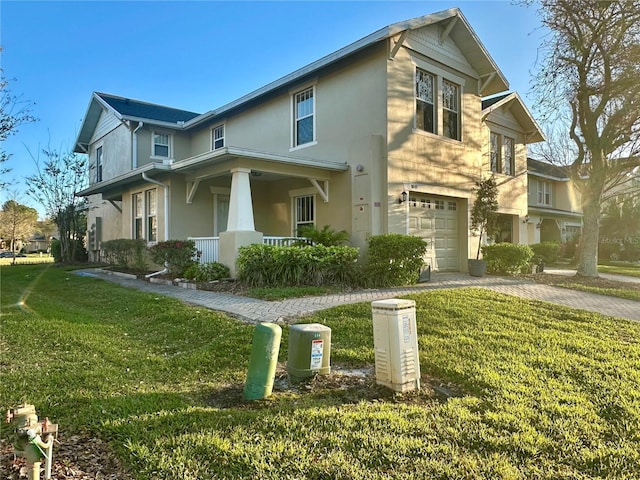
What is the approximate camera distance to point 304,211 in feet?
44.7

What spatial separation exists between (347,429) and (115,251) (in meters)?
14.7

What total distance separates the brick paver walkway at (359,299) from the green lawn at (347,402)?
71 centimetres

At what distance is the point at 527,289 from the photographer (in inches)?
387

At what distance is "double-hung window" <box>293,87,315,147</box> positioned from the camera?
1327 cm

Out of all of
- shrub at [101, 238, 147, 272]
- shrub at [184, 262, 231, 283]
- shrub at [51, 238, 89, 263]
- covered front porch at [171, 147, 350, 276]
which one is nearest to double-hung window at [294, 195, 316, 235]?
covered front porch at [171, 147, 350, 276]

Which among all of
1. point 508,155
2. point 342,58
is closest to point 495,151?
point 508,155

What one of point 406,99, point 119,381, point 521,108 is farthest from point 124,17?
point 521,108

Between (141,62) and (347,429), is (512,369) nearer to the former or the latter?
(347,429)

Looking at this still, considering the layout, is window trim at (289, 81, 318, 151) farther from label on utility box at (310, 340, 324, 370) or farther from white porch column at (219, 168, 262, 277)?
label on utility box at (310, 340, 324, 370)

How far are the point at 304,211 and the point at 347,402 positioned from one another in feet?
34.2

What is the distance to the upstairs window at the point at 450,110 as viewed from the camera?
1327 centimetres

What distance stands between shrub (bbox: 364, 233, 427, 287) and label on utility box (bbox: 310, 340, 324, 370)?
6168 mm

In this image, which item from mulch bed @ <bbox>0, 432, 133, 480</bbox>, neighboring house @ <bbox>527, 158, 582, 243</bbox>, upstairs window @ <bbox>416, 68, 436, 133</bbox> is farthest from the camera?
neighboring house @ <bbox>527, 158, 582, 243</bbox>

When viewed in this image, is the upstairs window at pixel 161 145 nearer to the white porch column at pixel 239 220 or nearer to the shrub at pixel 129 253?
the shrub at pixel 129 253
